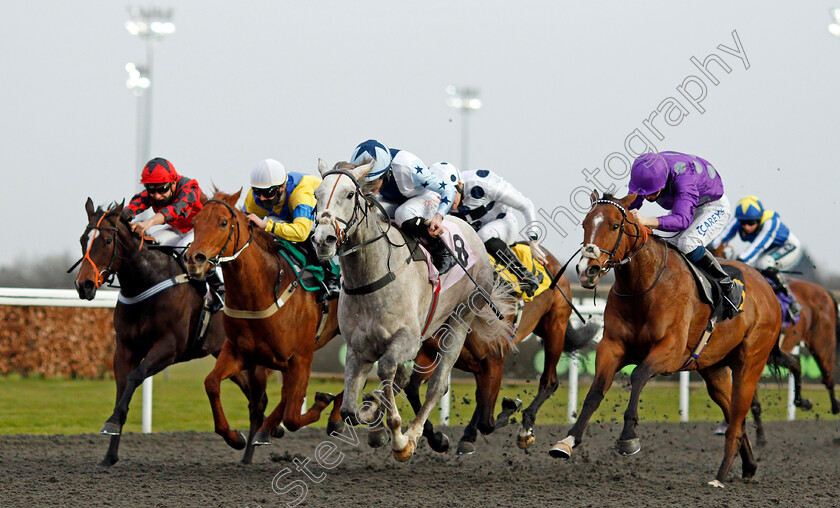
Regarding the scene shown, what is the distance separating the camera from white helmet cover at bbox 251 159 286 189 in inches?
194

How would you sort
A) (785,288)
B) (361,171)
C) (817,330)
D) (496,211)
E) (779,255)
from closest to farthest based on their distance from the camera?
(361,171)
(496,211)
(785,288)
(779,255)
(817,330)

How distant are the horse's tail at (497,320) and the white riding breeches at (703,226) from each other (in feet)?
3.20

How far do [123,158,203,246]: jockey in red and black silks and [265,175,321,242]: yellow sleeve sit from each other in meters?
0.54

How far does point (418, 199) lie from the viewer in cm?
450

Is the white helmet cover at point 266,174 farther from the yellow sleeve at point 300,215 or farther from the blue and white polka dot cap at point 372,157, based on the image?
the blue and white polka dot cap at point 372,157

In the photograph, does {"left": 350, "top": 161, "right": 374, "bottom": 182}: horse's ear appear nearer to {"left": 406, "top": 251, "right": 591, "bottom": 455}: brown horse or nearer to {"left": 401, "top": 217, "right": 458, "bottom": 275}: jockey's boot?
{"left": 401, "top": 217, "right": 458, "bottom": 275}: jockey's boot

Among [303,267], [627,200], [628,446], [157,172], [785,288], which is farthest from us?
[785,288]

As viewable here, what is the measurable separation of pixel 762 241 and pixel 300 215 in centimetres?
446

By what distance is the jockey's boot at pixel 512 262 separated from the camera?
537 cm

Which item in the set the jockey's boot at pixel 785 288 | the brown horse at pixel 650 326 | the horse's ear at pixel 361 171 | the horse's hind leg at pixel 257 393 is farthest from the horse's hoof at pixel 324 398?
the jockey's boot at pixel 785 288

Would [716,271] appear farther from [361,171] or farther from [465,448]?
[361,171]

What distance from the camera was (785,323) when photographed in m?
7.72

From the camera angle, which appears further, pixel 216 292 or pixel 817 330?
pixel 817 330

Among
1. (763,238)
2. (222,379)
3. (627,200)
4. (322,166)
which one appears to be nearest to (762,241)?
(763,238)
